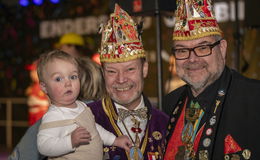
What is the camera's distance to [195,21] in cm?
236

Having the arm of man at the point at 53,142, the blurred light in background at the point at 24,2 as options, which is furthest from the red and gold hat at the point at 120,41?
the blurred light in background at the point at 24,2

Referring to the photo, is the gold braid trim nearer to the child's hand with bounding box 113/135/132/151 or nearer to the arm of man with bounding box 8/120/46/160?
the child's hand with bounding box 113/135/132/151

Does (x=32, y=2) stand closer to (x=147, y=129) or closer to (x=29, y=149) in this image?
(x=29, y=149)

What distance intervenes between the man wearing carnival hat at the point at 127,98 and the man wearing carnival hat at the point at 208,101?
13 cm

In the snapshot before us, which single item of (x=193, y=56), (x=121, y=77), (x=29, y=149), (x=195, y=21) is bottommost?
(x=29, y=149)

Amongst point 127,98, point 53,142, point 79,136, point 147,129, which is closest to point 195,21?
point 127,98

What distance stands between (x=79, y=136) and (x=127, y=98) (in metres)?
0.46

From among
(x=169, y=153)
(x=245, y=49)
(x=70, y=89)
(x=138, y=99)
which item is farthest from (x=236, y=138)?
(x=245, y=49)

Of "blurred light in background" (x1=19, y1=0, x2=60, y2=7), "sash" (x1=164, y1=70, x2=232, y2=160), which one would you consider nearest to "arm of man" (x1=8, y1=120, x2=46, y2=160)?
"sash" (x1=164, y1=70, x2=232, y2=160)

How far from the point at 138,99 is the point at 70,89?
0.51 m

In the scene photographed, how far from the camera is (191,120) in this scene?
2.40 m

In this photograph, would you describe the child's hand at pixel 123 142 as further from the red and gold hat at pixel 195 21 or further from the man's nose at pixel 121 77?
the red and gold hat at pixel 195 21

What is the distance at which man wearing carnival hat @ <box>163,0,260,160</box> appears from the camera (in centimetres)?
213

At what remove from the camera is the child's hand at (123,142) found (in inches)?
95.2
